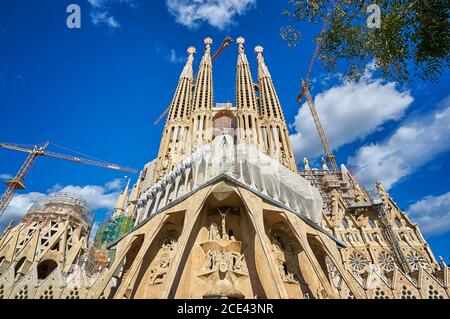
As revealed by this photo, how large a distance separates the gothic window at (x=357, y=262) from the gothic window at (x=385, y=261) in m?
1.10

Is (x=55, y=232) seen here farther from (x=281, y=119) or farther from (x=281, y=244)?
(x=281, y=119)

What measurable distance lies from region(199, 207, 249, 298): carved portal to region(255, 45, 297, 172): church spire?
9.38 metres

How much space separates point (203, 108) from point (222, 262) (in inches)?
649

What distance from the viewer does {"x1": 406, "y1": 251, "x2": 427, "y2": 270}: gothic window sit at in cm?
1747

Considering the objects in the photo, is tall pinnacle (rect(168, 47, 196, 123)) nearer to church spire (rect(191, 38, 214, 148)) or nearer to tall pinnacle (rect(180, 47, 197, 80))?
tall pinnacle (rect(180, 47, 197, 80))

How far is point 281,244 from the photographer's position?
42.4 ft

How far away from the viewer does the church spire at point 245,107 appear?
70.9 ft

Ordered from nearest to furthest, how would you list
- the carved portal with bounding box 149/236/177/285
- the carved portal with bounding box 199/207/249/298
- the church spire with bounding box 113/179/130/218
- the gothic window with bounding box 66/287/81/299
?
the carved portal with bounding box 199/207/249/298 → the carved portal with bounding box 149/236/177/285 → the gothic window with bounding box 66/287/81/299 → the church spire with bounding box 113/179/130/218

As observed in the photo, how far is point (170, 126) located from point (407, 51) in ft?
67.1

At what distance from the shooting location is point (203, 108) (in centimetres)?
2422

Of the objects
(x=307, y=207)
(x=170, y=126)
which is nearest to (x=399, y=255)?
(x=307, y=207)

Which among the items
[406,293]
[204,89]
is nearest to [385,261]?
[406,293]

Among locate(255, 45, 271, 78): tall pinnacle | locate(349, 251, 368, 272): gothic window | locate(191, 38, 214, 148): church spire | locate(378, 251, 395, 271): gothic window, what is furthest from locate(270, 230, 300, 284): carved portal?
locate(255, 45, 271, 78): tall pinnacle

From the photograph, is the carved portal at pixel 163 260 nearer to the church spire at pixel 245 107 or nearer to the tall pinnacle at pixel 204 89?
the church spire at pixel 245 107
